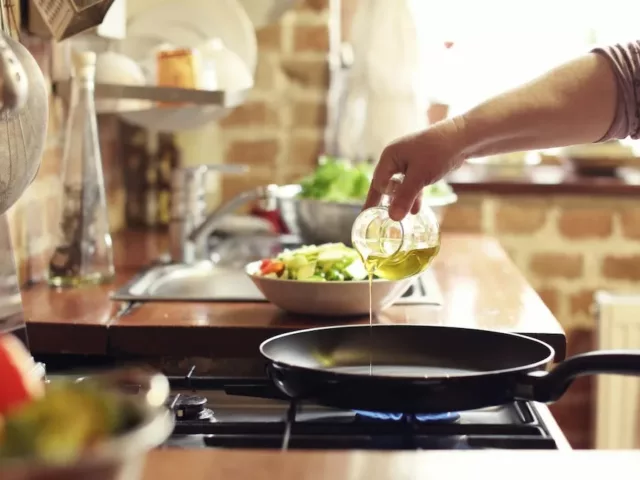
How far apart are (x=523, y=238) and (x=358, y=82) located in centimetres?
57

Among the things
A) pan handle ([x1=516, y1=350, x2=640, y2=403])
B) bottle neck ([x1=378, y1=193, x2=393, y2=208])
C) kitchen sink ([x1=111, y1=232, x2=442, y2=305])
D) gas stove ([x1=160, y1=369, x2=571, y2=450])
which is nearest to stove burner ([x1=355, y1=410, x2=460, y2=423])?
gas stove ([x1=160, y1=369, x2=571, y2=450])

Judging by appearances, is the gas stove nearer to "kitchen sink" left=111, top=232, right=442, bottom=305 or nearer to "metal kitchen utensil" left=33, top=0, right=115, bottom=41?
"kitchen sink" left=111, top=232, right=442, bottom=305

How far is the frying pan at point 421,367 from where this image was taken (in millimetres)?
889

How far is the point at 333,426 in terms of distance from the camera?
94 centimetres

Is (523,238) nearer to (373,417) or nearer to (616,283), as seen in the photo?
(616,283)

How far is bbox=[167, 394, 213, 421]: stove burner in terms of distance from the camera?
97 centimetres

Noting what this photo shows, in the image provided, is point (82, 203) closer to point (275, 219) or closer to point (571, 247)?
point (275, 219)

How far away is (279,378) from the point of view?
96 centimetres

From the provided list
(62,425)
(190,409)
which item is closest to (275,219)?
(190,409)

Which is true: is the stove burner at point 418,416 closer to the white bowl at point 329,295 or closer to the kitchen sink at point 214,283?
the white bowl at point 329,295

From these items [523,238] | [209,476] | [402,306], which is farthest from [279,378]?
[523,238]

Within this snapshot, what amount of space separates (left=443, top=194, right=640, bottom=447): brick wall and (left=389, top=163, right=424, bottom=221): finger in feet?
4.34

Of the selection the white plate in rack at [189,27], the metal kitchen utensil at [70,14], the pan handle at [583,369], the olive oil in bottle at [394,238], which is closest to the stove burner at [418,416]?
the pan handle at [583,369]

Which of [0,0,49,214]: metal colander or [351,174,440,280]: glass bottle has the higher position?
[0,0,49,214]: metal colander
